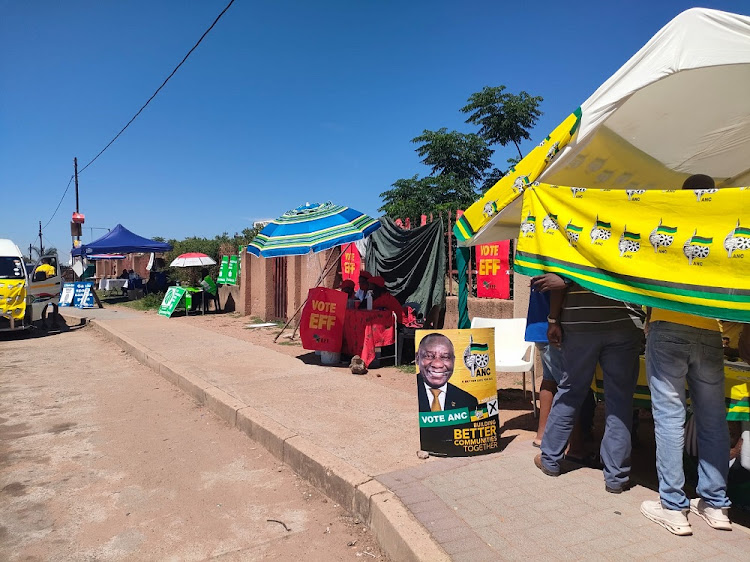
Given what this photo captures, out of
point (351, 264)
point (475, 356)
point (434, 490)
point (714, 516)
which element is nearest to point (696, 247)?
point (714, 516)

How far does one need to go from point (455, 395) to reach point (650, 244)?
5.72 feet

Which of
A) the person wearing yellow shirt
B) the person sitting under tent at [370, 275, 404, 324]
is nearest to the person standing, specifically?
the person wearing yellow shirt

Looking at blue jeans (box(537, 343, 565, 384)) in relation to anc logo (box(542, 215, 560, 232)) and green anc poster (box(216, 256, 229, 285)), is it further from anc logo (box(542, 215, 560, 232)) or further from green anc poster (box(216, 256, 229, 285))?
green anc poster (box(216, 256, 229, 285))

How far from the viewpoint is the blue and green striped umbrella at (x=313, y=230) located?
26.0 feet

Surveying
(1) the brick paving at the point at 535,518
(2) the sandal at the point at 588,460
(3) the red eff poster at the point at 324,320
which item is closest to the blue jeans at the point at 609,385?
(1) the brick paving at the point at 535,518

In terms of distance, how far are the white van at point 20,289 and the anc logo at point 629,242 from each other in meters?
13.0

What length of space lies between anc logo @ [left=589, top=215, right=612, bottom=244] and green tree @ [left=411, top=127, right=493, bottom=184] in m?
17.2

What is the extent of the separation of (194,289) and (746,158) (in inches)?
609

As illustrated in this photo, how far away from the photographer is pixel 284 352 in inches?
368

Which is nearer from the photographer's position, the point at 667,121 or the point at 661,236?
the point at 661,236

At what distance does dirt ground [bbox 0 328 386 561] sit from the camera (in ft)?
10.5

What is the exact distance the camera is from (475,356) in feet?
13.3

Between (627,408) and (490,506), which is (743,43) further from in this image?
(490,506)

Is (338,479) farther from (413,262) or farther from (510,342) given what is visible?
(413,262)
